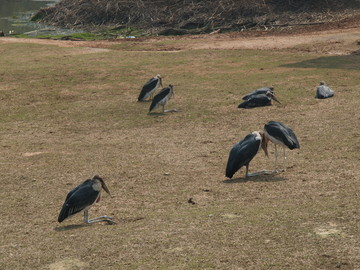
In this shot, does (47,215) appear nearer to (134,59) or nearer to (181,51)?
(134,59)

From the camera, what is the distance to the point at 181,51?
97.7 ft

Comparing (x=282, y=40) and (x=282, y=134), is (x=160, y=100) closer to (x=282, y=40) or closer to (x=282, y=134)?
(x=282, y=134)

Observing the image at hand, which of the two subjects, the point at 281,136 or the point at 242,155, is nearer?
the point at 242,155

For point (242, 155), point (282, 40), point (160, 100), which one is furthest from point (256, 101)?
point (282, 40)

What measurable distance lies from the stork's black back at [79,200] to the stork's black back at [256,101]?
8.77 meters

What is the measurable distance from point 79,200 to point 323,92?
1066cm

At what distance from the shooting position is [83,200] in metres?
10.3

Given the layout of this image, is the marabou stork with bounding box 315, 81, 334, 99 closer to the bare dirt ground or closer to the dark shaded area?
the bare dirt ground

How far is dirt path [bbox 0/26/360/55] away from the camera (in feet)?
93.8

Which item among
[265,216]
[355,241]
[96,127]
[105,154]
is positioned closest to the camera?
[355,241]

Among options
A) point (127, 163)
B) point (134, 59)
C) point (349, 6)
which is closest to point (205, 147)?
point (127, 163)

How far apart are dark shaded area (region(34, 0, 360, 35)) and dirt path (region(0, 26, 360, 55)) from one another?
14.0 feet

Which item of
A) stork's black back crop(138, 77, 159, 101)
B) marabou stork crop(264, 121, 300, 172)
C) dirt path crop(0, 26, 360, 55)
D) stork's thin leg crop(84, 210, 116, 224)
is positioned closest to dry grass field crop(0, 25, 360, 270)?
stork's thin leg crop(84, 210, 116, 224)

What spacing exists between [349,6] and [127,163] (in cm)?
2903
